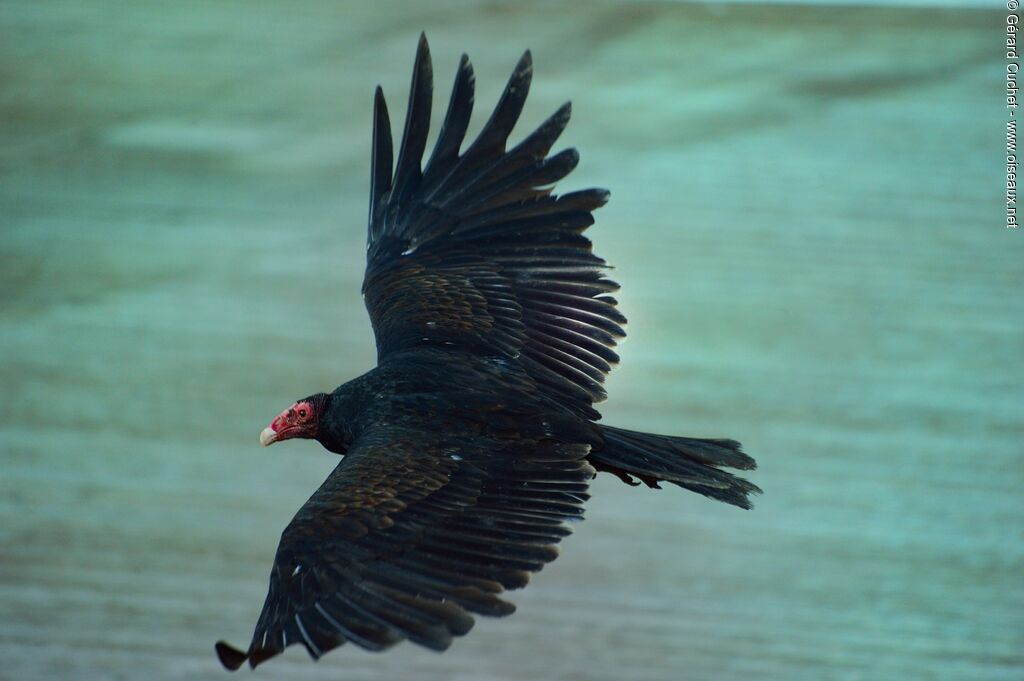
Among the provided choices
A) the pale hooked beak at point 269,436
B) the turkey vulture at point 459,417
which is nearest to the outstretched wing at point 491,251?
the turkey vulture at point 459,417

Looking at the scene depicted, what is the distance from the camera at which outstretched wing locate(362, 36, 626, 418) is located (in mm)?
3955

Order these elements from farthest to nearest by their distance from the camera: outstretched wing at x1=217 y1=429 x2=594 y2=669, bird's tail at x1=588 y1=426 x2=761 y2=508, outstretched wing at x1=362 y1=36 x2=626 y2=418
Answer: outstretched wing at x1=362 y1=36 x2=626 y2=418 → bird's tail at x1=588 y1=426 x2=761 y2=508 → outstretched wing at x1=217 y1=429 x2=594 y2=669

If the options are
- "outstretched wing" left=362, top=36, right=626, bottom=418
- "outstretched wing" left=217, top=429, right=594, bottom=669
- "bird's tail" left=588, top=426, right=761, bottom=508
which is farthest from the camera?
"outstretched wing" left=362, top=36, right=626, bottom=418

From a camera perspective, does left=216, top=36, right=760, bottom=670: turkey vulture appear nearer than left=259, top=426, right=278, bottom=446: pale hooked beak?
Yes

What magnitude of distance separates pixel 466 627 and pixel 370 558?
0.28m

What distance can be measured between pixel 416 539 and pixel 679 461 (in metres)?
0.72

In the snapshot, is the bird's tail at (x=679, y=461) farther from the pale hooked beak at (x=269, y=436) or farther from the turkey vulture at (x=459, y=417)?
the pale hooked beak at (x=269, y=436)

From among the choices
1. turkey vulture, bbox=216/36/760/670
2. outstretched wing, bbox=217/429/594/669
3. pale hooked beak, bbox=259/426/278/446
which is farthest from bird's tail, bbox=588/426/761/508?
pale hooked beak, bbox=259/426/278/446

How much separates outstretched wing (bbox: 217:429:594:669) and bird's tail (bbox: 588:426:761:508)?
0.47ft

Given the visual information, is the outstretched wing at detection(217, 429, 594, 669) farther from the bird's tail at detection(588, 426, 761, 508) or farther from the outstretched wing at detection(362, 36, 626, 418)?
the outstretched wing at detection(362, 36, 626, 418)

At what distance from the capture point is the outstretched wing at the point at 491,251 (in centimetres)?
396

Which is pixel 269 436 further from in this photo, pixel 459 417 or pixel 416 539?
pixel 416 539

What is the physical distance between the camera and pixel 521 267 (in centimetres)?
408

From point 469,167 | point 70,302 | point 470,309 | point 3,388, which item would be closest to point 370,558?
point 470,309
